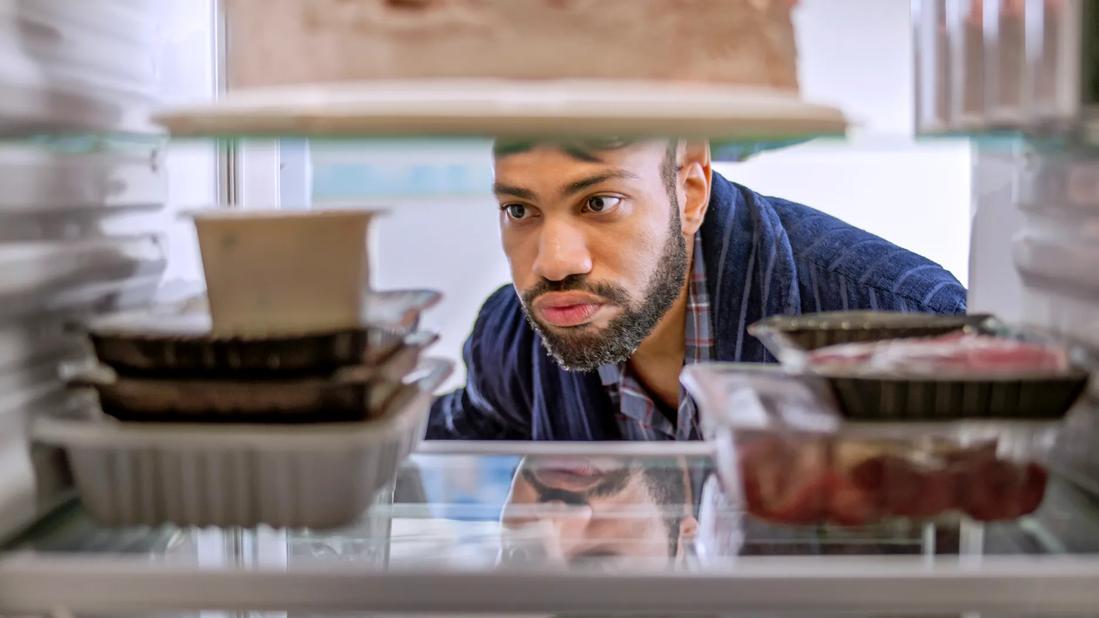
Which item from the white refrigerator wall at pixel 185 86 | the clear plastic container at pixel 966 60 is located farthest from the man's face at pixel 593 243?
the clear plastic container at pixel 966 60

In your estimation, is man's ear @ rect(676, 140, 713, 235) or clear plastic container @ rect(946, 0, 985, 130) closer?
clear plastic container @ rect(946, 0, 985, 130)

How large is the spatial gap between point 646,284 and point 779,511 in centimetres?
141

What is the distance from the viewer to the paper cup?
735 millimetres

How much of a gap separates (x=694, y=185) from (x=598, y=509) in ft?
4.94

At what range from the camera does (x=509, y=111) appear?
596 mm

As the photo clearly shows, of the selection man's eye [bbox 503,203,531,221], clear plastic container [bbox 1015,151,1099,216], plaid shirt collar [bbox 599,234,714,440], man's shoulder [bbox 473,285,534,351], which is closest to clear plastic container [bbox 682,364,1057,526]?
clear plastic container [bbox 1015,151,1099,216]

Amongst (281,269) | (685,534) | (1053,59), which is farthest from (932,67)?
(281,269)

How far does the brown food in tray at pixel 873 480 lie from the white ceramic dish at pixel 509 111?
8.5 inches

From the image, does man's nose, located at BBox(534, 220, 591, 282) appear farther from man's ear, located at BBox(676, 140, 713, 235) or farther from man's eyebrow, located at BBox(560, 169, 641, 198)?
man's ear, located at BBox(676, 140, 713, 235)

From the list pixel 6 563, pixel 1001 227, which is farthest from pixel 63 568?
pixel 1001 227

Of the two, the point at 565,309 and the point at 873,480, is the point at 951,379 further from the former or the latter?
the point at 565,309

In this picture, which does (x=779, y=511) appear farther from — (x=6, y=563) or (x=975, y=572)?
(x=6, y=563)

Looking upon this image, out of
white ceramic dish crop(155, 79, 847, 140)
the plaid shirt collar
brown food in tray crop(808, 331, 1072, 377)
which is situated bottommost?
the plaid shirt collar

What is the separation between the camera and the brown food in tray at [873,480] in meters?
0.74
